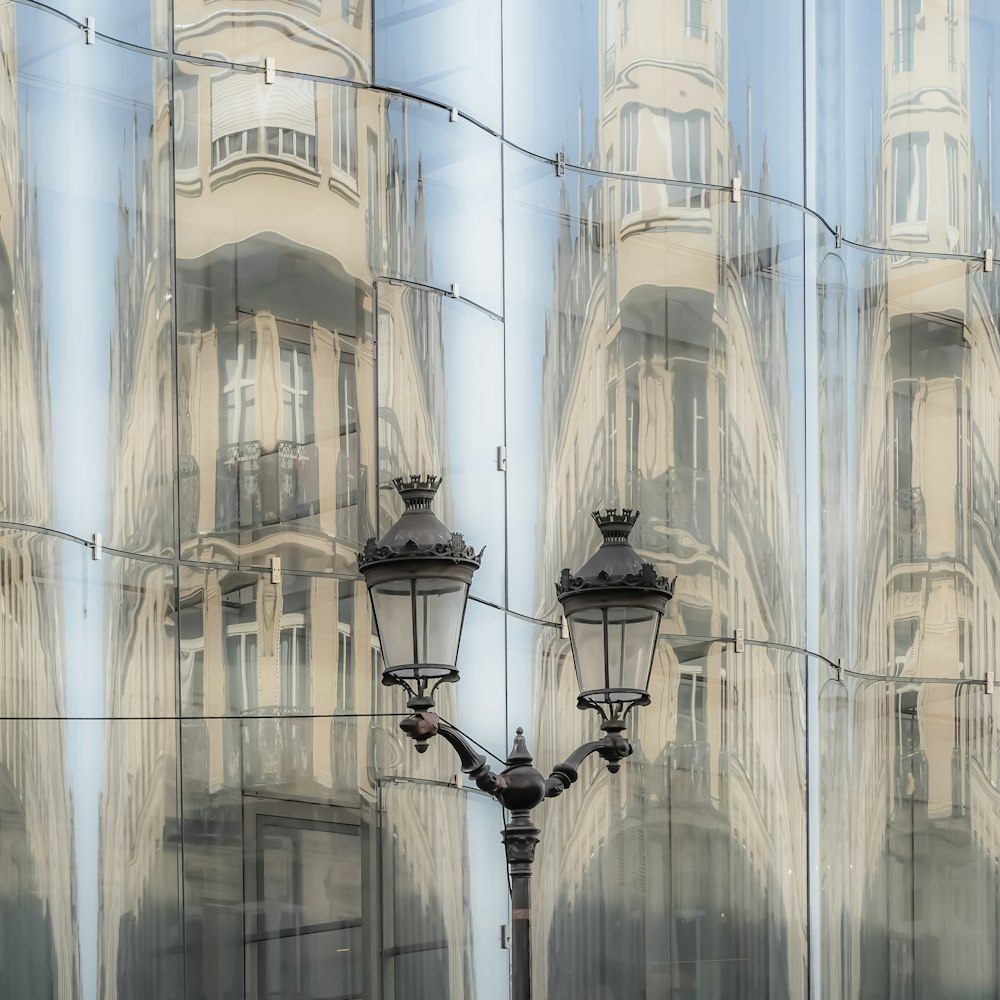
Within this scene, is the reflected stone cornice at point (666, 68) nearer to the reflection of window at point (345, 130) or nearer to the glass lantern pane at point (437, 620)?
the reflection of window at point (345, 130)

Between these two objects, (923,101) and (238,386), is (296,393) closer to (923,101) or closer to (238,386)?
(238,386)

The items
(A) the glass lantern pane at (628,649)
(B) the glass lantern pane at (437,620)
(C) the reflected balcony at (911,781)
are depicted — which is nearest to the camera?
(B) the glass lantern pane at (437,620)

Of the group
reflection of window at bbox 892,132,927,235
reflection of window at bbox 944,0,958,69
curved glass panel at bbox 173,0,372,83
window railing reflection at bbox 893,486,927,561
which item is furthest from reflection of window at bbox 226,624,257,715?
reflection of window at bbox 944,0,958,69

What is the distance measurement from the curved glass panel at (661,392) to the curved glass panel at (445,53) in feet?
2.08

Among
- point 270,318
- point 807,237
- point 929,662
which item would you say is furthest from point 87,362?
point 929,662

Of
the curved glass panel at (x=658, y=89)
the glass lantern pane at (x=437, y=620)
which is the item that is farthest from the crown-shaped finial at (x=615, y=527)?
the curved glass panel at (x=658, y=89)

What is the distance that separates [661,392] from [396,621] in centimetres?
757

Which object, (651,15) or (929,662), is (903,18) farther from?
(929,662)

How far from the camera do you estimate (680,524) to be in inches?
696

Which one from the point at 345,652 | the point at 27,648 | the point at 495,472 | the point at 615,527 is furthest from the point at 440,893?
the point at 615,527

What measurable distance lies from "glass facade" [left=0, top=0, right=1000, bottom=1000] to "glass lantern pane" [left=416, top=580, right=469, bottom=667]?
4.82 meters

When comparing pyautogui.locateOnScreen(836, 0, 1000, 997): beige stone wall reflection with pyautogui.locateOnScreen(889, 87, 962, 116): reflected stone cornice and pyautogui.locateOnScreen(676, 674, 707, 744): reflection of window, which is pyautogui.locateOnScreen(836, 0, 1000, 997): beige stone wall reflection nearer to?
pyautogui.locateOnScreen(889, 87, 962, 116): reflected stone cornice

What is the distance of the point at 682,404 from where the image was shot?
17.8 metres

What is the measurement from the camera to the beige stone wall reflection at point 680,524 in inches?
677
